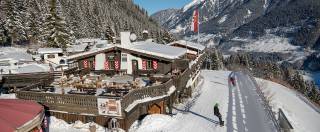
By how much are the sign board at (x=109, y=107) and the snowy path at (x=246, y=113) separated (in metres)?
7.23

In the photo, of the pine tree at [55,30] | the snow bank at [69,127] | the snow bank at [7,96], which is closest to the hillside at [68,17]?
the pine tree at [55,30]

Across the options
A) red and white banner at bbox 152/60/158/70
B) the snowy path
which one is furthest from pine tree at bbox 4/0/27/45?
the snowy path

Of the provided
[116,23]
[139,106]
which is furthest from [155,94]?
[116,23]

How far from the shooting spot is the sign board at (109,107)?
22.0m

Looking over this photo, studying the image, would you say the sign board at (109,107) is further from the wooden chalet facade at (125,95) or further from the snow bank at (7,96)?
the snow bank at (7,96)

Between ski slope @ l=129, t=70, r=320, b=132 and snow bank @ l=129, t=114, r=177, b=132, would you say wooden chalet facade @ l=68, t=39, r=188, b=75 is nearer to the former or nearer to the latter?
ski slope @ l=129, t=70, r=320, b=132

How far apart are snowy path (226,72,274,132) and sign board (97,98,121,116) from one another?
284 inches

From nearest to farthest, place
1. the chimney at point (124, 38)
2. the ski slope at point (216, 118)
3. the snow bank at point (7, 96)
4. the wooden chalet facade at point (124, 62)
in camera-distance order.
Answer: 1. the ski slope at point (216, 118)
2. the snow bank at point (7, 96)
3. the wooden chalet facade at point (124, 62)
4. the chimney at point (124, 38)

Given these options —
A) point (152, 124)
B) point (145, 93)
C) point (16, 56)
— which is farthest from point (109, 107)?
point (16, 56)

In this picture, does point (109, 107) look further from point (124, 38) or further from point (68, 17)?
point (68, 17)

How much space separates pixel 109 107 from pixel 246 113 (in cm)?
1147

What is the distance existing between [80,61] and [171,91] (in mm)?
13546

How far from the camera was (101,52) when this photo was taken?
119 feet

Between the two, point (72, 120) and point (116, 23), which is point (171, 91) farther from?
point (116, 23)
